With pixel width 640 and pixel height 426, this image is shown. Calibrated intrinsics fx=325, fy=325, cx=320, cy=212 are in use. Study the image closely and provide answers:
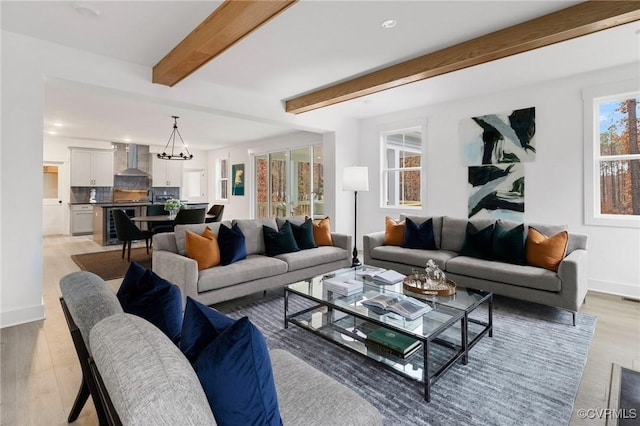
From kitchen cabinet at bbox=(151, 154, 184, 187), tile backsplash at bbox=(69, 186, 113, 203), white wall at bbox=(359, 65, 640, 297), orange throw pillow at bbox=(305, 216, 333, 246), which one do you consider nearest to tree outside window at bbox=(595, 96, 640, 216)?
white wall at bbox=(359, 65, 640, 297)

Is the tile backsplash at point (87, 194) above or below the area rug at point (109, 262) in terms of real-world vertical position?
above

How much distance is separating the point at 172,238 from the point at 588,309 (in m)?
4.39

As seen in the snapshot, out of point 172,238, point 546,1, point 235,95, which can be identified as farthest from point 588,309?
point 235,95

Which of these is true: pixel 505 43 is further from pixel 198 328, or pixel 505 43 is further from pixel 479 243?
pixel 198 328

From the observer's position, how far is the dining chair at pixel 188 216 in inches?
223

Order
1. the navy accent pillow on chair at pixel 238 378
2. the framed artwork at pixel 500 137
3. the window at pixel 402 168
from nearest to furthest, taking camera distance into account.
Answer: the navy accent pillow on chair at pixel 238 378 < the framed artwork at pixel 500 137 < the window at pixel 402 168

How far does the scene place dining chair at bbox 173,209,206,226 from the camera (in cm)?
566

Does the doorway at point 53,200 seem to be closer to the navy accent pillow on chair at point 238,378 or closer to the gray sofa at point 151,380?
the gray sofa at point 151,380

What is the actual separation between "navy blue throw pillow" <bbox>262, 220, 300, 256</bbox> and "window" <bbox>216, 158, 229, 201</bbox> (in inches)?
255

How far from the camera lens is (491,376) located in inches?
83.7

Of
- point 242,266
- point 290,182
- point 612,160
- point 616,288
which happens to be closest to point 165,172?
point 290,182

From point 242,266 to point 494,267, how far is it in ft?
8.46

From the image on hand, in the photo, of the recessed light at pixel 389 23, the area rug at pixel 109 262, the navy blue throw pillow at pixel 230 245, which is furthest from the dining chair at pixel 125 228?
the recessed light at pixel 389 23

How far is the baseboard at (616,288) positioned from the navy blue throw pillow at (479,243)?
58.0 inches
